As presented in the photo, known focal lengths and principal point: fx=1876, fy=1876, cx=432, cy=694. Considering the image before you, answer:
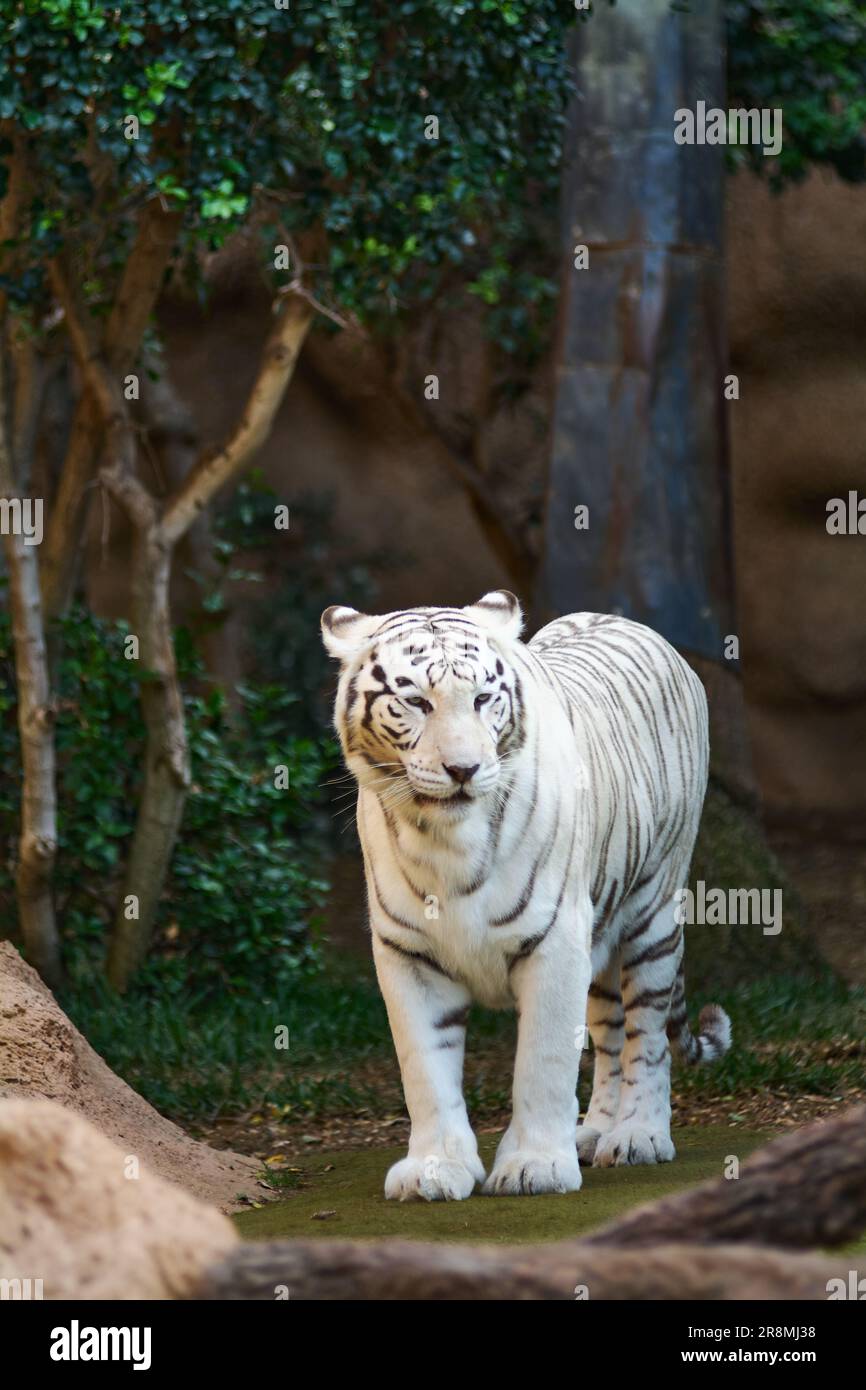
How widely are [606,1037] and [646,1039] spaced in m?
0.29

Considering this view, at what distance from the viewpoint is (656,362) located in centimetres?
795

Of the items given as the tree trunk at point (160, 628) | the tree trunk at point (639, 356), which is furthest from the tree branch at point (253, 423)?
the tree trunk at point (639, 356)

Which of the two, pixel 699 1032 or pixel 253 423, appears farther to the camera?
pixel 253 423

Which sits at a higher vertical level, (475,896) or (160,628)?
(160,628)

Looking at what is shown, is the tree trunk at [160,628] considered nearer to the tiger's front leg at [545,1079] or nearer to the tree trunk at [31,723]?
the tree trunk at [31,723]

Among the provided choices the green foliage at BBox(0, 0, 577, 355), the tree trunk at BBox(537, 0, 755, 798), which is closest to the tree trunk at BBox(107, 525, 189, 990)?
the green foliage at BBox(0, 0, 577, 355)

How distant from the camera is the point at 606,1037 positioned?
5.48 meters

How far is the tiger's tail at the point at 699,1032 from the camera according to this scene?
18.1ft

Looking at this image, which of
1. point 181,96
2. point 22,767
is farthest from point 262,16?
point 22,767

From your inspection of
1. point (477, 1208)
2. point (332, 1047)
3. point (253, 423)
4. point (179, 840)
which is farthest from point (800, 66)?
point (477, 1208)

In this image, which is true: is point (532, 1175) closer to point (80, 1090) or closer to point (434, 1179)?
point (434, 1179)

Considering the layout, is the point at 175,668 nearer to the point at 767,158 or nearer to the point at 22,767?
the point at 22,767

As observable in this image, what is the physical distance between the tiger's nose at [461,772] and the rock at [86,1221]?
1519 millimetres

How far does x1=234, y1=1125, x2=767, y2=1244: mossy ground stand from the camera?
402 centimetres
